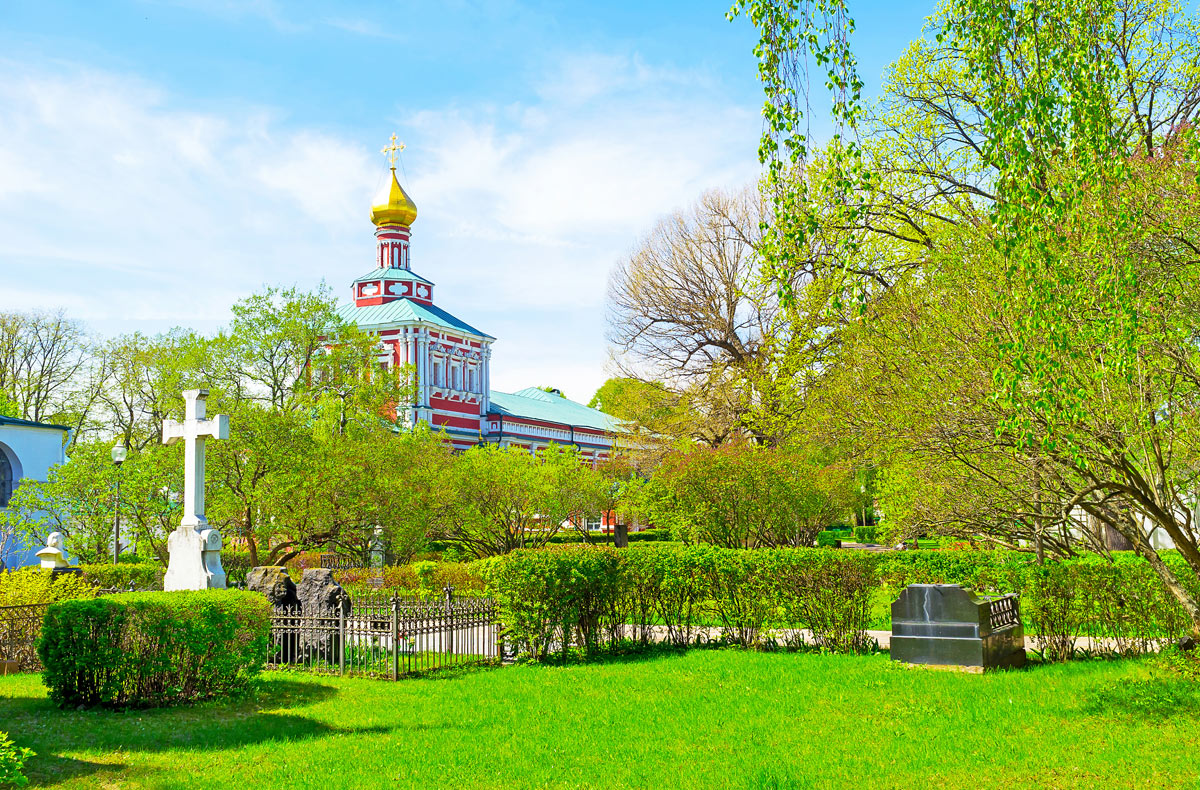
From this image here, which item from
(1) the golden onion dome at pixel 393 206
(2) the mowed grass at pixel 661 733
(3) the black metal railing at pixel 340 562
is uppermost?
(1) the golden onion dome at pixel 393 206

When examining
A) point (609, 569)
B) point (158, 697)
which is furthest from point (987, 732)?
point (158, 697)

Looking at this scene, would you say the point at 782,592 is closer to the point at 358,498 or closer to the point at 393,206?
the point at 358,498

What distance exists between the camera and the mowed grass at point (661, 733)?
6.51m

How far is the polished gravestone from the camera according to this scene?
10.5 m

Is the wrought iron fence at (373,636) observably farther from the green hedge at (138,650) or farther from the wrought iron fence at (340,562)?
the wrought iron fence at (340,562)

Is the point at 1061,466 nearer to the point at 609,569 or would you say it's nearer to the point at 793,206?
the point at 793,206

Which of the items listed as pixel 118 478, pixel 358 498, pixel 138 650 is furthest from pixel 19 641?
pixel 358 498

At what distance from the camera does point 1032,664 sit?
11.2 metres

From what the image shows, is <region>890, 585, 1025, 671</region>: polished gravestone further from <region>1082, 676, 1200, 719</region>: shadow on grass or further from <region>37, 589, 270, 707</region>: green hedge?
<region>37, 589, 270, 707</region>: green hedge

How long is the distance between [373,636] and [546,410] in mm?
47989

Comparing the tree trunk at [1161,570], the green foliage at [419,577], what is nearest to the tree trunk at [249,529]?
the green foliage at [419,577]

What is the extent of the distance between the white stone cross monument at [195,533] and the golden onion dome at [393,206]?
35.5 meters

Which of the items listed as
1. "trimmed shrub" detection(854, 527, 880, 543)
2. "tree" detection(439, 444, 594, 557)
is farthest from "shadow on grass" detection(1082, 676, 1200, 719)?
"trimmed shrub" detection(854, 527, 880, 543)

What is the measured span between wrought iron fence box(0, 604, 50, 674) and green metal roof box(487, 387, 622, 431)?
1537 inches
